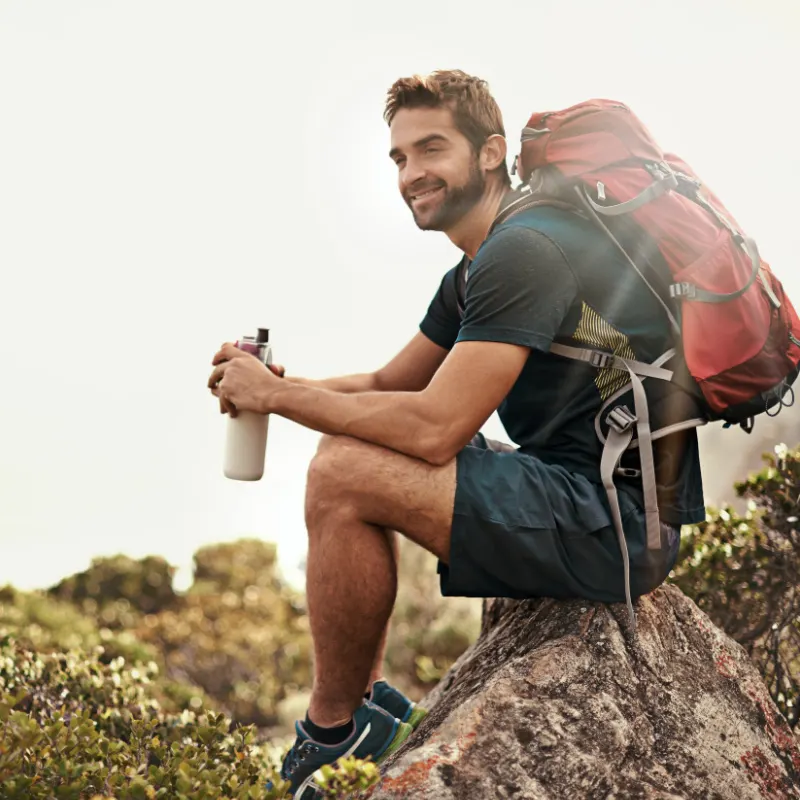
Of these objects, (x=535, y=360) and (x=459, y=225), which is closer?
(x=535, y=360)

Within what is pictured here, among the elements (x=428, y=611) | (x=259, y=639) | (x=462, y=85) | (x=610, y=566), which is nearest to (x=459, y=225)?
(x=462, y=85)

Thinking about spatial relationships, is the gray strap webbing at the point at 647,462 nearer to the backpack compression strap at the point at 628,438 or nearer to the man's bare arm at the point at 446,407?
the backpack compression strap at the point at 628,438

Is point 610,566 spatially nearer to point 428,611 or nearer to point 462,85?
point 462,85

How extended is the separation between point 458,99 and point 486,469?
5.46 ft

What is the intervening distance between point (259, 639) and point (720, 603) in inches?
493

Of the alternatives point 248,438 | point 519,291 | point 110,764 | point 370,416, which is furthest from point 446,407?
point 110,764

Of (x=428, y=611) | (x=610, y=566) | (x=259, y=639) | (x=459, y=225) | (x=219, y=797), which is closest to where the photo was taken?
(x=219, y=797)

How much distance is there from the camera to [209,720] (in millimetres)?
3490

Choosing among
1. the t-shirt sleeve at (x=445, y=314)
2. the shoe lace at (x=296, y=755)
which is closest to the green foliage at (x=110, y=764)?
the shoe lace at (x=296, y=755)

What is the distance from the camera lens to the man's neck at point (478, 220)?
409 centimetres

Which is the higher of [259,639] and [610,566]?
[610,566]

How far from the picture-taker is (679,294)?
333 centimetres

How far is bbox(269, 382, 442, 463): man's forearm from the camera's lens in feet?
10.6

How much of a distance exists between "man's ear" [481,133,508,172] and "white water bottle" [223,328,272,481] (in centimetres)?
119
